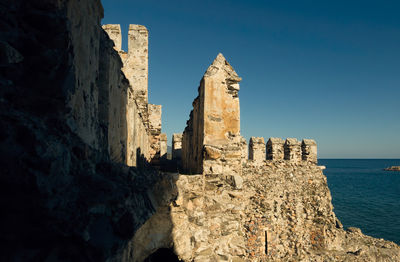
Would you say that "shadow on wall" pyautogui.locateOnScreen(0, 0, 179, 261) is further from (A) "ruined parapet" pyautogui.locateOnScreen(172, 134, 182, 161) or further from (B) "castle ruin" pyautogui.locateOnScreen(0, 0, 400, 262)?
(A) "ruined parapet" pyautogui.locateOnScreen(172, 134, 182, 161)

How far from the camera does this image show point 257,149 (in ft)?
34.8

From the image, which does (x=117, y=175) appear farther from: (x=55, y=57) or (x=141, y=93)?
(x=141, y=93)

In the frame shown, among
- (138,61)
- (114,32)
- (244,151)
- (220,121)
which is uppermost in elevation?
(114,32)

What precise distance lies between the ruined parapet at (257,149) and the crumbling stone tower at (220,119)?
4852 mm

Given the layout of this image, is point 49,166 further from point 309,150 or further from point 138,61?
point 309,150

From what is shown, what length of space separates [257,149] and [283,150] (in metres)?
1.77

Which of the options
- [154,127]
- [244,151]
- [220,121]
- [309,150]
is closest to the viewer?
[220,121]

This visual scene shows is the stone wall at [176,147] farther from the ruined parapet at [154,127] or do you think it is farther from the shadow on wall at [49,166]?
the shadow on wall at [49,166]

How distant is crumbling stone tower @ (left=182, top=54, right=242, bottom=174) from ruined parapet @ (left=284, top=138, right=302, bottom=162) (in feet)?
21.1

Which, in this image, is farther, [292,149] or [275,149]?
[292,149]

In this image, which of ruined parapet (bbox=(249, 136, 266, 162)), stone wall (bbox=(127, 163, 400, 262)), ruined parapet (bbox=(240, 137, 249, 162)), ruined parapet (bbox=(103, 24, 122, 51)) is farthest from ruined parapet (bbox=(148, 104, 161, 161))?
ruined parapet (bbox=(249, 136, 266, 162))

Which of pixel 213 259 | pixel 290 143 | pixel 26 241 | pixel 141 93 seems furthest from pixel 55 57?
pixel 290 143

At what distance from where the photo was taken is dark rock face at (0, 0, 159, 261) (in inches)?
44.3

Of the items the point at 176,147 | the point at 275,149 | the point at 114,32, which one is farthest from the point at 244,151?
the point at 176,147
